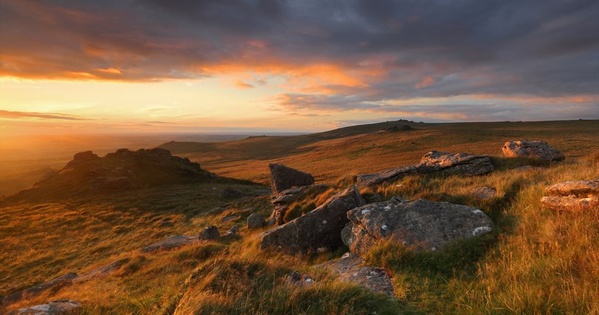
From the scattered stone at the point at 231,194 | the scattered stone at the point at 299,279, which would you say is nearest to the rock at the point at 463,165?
the scattered stone at the point at 299,279

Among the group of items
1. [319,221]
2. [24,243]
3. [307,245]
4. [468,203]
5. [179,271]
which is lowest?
[24,243]

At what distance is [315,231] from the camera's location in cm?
1126

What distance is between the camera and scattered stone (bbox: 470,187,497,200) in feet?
35.3

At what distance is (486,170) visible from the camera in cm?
1705

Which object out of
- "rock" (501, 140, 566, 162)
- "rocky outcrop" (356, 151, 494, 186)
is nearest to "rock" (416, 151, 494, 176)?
"rocky outcrop" (356, 151, 494, 186)

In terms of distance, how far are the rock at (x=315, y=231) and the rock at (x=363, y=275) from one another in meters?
2.10

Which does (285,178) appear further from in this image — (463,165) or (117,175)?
(117,175)

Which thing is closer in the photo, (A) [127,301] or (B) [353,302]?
(B) [353,302]

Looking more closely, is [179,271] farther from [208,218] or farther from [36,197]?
[36,197]

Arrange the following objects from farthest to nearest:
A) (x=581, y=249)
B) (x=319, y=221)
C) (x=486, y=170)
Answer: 1. (x=486, y=170)
2. (x=319, y=221)
3. (x=581, y=249)

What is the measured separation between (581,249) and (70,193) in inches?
2250

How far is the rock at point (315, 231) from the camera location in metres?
11.1

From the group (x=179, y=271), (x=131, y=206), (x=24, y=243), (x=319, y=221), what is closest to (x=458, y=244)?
(x=319, y=221)

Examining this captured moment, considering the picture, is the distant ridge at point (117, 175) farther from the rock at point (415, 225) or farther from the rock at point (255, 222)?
the rock at point (415, 225)
